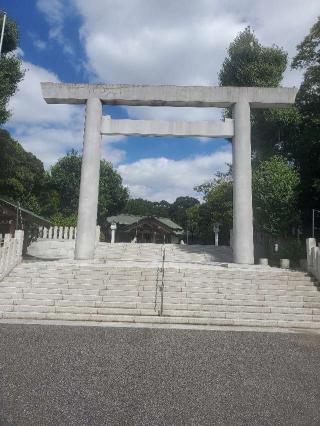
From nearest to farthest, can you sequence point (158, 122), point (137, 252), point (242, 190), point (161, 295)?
point (161, 295) < point (242, 190) < point (158, 122) < point (137, 252)

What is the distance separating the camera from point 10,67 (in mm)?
21109

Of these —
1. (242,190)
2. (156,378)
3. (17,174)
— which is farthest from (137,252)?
(156,378)

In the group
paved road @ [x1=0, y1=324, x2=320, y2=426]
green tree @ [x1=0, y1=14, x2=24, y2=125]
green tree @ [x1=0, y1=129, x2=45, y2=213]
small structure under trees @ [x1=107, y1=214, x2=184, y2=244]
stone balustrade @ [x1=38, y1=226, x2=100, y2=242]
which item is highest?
green tree @ [x1=0, y1=14, x2=24, y2=125]

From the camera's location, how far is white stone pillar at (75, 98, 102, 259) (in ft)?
45.3

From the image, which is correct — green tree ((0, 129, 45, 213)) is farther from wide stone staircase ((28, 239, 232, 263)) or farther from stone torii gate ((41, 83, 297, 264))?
stone torii gate ((41, 83, 297, 264))

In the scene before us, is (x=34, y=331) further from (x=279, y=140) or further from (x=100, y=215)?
(x=100, y=215)

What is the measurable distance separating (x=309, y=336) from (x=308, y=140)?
15.9 m

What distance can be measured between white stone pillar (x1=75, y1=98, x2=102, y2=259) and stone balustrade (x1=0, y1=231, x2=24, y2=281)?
7.80ft

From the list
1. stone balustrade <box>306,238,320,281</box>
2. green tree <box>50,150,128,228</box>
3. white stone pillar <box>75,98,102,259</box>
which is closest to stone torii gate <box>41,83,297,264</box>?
white stone pillar <box>75,98,102,259</box>

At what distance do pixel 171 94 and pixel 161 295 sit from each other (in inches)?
347

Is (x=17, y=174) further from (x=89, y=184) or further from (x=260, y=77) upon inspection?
(x=260, y=77)

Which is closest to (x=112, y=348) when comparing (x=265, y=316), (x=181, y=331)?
(x=181, y=331)

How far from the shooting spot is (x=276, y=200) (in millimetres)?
19312

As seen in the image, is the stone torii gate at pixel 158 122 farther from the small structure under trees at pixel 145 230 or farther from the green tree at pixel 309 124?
the small structure under trees at pixel 145 230
